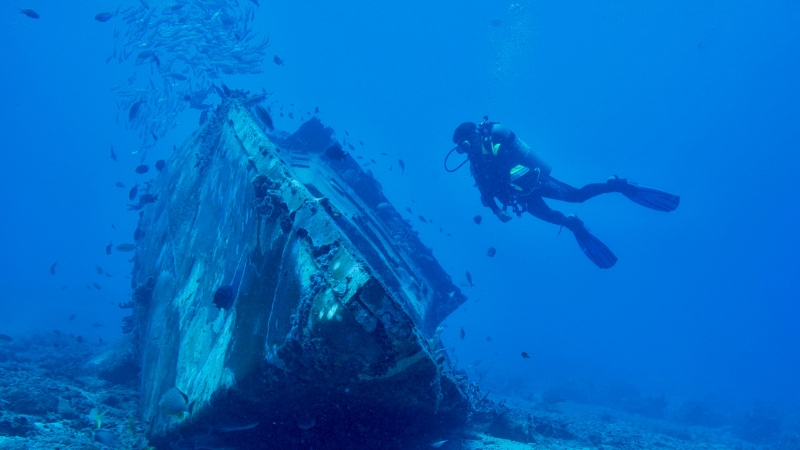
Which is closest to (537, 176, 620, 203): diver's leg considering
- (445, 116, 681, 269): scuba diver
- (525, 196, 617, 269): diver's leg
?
(445, 116, 681, 269): scuba diver

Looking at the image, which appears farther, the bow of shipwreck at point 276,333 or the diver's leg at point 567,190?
the diver's leg at point 567,190

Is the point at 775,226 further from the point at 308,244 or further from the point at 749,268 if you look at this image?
the point at 308,244

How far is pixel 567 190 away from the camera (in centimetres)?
988

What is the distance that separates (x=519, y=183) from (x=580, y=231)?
7.24 ft

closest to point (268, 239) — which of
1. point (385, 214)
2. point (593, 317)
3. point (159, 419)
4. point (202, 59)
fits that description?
point (159, 419)

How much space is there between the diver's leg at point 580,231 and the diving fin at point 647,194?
1.32 metres

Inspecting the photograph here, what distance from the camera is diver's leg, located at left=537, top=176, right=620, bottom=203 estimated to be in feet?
31.8

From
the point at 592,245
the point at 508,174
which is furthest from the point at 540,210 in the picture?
the point at 592,245

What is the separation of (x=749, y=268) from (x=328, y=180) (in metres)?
152

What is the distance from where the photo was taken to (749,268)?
120 m

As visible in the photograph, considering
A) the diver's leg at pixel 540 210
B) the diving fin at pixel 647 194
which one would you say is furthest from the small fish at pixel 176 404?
the diving fin at pixel 647 194

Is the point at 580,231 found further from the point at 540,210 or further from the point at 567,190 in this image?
the point at 540,210

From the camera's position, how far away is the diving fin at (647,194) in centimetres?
982

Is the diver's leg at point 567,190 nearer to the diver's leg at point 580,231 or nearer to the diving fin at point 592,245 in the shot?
the diver's leg at point 580,231
